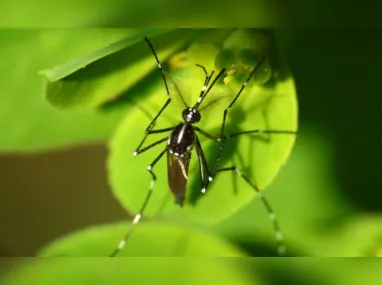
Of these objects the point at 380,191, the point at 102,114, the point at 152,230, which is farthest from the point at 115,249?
the point at 380,191

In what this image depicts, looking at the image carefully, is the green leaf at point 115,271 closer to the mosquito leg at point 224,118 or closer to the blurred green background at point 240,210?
the blurred green background at point 240,210

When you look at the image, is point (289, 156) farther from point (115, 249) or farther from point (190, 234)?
point (115, 249)

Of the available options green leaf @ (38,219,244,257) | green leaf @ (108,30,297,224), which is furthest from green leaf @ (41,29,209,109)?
green leaf @ (38,219,244,257)

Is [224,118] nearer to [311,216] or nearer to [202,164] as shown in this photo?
[202,164]

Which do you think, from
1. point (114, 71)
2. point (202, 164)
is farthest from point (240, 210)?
point (114, 71)

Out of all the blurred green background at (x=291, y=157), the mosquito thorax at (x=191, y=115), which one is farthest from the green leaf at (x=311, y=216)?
the mosquito thorax at (x=191, y=115)
